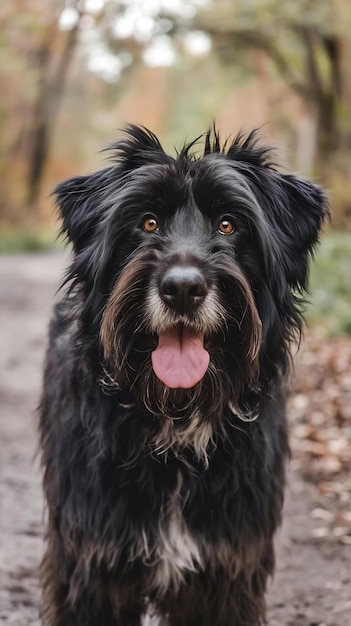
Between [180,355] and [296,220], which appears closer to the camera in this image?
[180,355]

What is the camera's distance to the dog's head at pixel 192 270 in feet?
8.87

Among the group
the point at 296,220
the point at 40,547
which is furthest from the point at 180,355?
the point at 40,547

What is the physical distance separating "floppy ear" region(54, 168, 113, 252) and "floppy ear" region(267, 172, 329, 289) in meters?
0.64

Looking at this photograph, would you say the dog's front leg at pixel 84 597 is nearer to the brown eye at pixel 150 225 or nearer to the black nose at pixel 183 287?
the black nose at pixel 183 287

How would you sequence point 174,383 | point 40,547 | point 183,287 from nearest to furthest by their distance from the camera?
point 183,287, point 174,383, point 40,547

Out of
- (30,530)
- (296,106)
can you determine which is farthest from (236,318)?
(296,106)

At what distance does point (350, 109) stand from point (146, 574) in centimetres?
1739

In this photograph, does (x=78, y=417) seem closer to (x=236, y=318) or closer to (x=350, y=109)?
(x=236, y=318)

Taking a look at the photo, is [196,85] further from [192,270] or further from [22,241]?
[192,270]

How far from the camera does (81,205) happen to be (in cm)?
315

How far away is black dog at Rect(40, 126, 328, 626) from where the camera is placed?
109 inches

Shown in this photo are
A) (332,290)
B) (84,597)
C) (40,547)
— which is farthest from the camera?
(332,290)

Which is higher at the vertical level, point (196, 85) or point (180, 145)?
point (196, 85)

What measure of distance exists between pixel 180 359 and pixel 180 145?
39.2 inches
